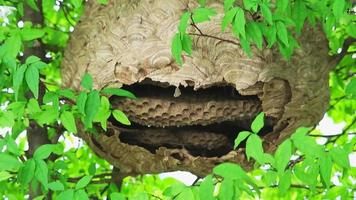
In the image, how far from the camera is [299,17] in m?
2.02

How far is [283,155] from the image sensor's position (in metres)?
1.64

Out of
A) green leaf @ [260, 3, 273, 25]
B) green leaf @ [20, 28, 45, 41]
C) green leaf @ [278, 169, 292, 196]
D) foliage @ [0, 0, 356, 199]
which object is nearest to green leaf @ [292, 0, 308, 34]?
foliage @ [0, 0, 356, 199]

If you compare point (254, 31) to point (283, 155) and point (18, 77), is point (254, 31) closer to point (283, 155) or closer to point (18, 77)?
point (283, 155)

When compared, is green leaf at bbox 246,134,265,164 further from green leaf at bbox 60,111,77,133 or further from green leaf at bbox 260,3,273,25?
green leaf at bbox 60,111,77,133

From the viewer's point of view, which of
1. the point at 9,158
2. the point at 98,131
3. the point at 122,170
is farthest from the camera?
the point at 122,170

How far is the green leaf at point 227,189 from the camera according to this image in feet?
5.28

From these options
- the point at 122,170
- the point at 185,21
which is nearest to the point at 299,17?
the point at 185,21

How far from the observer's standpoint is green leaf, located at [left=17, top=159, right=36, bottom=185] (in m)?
1.81

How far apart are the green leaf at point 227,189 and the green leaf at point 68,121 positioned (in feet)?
1.91

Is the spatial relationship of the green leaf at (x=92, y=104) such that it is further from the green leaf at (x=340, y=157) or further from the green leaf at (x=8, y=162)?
the green leaf at (x=340, y=157)

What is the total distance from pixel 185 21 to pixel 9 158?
1.71 ft

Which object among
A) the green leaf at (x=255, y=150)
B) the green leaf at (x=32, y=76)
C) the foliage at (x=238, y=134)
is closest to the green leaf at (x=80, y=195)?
the foliage at (x=238, y=134)

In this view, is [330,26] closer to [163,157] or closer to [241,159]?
[241,159]

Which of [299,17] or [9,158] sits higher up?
[299,17]
